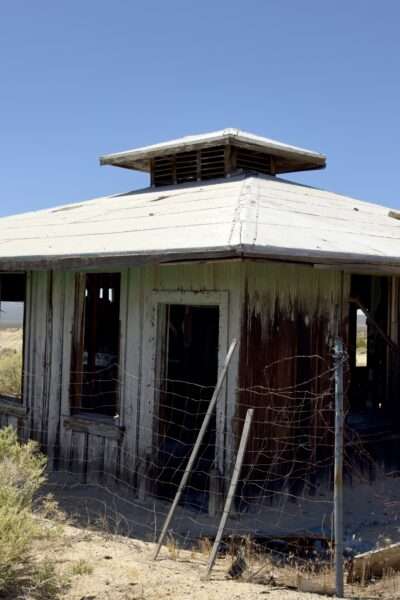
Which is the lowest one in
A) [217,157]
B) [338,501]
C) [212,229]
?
[338,501]

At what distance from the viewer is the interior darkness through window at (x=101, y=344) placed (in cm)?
992

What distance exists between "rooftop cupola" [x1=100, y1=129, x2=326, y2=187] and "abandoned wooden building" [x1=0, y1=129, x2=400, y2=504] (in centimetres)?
3

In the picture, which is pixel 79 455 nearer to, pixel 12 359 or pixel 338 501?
pixel 338 501

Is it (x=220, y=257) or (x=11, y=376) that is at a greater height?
(x=220, y=257)

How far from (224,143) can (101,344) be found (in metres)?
4.30

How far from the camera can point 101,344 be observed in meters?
13.2

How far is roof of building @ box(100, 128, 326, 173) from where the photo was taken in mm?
11273

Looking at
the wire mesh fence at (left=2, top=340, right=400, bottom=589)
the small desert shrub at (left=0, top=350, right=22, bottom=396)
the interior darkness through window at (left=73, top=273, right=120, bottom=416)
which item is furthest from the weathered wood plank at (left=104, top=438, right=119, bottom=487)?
the small desert shrub at (left=0, top=350, right=22, bottom=396)

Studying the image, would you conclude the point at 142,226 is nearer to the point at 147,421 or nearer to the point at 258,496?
the point at 147,421

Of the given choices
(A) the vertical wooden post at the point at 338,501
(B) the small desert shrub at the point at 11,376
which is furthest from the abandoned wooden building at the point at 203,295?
(B) the small desert shrub at the point at 11,376

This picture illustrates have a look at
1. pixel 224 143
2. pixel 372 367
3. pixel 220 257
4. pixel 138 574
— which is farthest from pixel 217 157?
pixel 138 574

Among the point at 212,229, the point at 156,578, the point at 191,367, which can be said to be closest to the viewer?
the point at 156,578

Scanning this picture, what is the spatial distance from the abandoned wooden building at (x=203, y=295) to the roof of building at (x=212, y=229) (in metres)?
0.03

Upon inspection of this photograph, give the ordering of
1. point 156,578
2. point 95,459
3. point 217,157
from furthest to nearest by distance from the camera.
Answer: point 217,157 → point 95,459 → point 156,578
